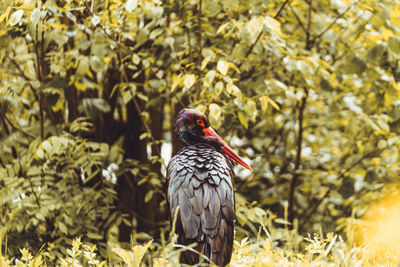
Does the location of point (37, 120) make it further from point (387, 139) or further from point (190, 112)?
point (387, 139)

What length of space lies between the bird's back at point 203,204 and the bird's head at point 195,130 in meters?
0.20

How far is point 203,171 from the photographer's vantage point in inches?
96.8

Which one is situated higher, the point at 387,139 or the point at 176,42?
the point at 176,42

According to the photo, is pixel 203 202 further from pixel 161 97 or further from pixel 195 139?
pixel 161 97

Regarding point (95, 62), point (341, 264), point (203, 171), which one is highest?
point (95, 62)

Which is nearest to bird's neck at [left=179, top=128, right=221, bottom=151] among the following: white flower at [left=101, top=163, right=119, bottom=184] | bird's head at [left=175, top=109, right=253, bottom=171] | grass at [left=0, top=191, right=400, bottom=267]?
bird's head at [left=175, top=109, right=253, bottom=171]

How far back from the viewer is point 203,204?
2.35 m

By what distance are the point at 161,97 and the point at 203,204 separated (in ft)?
6.73

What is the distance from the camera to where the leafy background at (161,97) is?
11.1 feet

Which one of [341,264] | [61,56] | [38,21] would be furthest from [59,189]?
[341,264]

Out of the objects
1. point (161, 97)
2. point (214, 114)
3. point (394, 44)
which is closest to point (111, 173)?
point (161, 97)

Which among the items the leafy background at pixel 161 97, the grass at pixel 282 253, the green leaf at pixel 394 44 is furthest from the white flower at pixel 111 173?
the green leaf at pixel 394 44

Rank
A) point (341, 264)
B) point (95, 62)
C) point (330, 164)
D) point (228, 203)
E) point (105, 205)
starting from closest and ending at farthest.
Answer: point (341, 264)
point (228, 203)
point (95, 62)
point (105, 205)
point (330, 164)

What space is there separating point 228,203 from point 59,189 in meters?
2.02
